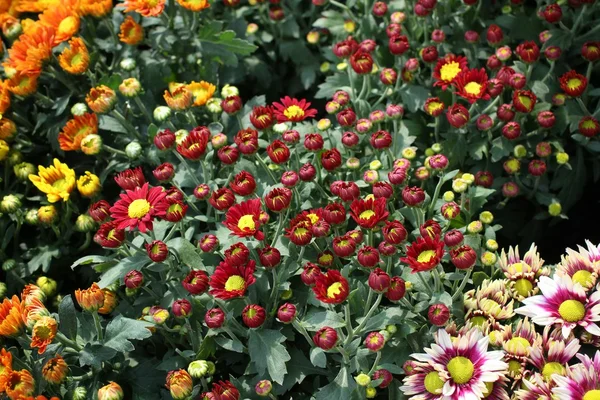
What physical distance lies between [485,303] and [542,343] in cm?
19

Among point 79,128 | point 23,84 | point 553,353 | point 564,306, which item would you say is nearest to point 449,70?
point 564,306

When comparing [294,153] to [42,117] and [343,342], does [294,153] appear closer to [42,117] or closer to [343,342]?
[343,342]

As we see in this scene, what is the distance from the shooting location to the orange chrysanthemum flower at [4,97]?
8.19 feet

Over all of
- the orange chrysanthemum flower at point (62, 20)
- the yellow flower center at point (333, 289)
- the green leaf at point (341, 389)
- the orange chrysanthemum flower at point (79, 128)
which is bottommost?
the green leaf at point (341, 389)

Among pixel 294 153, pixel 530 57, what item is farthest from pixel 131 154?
pixel 530 57

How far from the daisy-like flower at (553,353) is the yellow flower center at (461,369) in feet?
0.50

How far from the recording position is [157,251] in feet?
6.09

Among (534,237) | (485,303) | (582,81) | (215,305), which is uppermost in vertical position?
(582,81)

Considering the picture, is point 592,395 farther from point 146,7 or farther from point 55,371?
point 146,7

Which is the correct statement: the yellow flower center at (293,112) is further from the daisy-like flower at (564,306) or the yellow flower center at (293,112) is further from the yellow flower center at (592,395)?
the yellow flower center at (592,395)

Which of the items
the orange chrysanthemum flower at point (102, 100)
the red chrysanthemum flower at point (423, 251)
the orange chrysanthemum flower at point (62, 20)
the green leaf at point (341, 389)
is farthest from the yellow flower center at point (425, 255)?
the orange chrysanthemum flower at point (62, 20)

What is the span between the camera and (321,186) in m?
2.26

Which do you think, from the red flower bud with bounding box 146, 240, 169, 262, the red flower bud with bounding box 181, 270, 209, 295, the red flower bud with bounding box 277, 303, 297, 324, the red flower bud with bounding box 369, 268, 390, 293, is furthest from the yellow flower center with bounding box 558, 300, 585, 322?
the red flower bud with bounding box 146, 240, 169, 262

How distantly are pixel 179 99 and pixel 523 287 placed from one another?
1229mm
